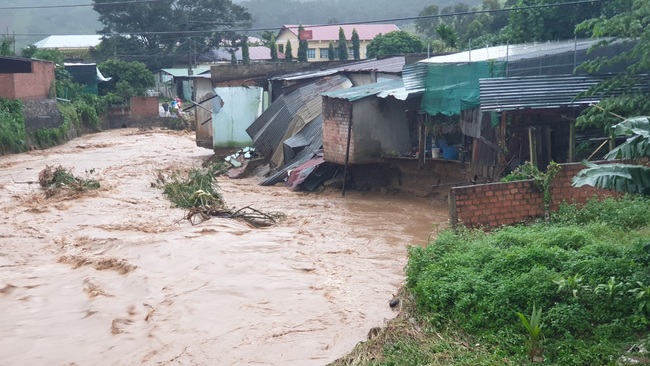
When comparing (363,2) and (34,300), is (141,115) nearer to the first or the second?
(34,300)

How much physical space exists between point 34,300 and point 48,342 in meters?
1.75

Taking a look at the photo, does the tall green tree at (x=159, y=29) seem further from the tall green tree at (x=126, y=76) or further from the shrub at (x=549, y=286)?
the shrub at (x=549, y=286)

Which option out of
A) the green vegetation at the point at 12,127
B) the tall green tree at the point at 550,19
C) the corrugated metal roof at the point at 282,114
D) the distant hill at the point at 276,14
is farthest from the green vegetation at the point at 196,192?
the distant hill at the point at 276,14

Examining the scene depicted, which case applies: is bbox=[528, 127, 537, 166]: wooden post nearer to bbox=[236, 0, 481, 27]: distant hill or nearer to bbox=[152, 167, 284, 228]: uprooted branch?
bbox=[152, 167, 284, 228]: uprooted branch

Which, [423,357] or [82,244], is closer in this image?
[423,357]

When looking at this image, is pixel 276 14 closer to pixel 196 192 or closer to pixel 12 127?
Answer: pixel 12 127

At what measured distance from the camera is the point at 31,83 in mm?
30219

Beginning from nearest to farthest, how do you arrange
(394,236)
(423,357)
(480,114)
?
(423,357) → (394,236) → (480,114)

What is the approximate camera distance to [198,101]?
91.2ft

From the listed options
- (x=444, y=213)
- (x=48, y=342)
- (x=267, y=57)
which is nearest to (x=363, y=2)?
(x=267, y=57)

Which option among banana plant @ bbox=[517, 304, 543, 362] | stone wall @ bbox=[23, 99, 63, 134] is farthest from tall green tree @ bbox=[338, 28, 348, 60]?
banana plant @ bbox=[517, 304, 543, 362]

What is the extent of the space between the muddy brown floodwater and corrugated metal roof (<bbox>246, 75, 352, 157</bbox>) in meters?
3.50

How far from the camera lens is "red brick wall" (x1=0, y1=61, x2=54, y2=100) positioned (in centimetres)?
2803

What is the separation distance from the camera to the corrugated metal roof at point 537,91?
1264 cm
